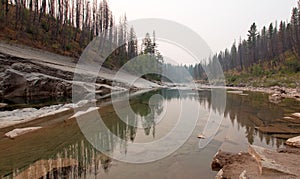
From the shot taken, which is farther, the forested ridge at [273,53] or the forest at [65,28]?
the forested ridge at [273,53]

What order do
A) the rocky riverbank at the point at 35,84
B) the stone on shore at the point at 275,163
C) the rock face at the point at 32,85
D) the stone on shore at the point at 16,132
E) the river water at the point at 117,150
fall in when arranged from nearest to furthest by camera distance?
1. the stone on shore at the point at 275,163
2. the river water at the point at 117,150
3. the stone on shore at the point at 16,132
4. the rocky riverbank at the point at 35,84
5. the rock face at the point at 32,85

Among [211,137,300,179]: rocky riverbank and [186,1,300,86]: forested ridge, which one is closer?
[211,137,300,179]: rocky riverbank

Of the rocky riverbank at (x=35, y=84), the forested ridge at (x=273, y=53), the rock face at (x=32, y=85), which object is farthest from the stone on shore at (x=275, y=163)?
the forested ridge at (x=273, y=53)

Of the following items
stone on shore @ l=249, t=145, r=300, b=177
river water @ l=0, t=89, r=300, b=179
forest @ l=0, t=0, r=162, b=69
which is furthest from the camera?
forest @ l=0, t=0, r=162, b=69

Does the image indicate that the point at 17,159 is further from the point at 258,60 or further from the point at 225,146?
the point at 258,60

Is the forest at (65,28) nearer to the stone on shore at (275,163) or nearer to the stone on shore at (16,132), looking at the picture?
the stone on shore at (16,132)

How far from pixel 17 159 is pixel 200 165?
17.0ft

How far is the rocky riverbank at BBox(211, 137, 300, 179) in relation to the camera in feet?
12.3

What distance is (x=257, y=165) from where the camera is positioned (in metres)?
4.44

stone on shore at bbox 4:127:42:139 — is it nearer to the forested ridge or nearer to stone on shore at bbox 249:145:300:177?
stone on shore at bbox 249:145:300:177

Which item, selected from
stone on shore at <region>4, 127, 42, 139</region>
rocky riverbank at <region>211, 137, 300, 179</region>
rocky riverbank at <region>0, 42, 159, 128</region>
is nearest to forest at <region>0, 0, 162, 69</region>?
rocky riverbank at <region>0, 42, 159, 128</region>

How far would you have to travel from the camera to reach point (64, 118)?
1123 cm

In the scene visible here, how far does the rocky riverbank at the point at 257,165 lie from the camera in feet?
12.3

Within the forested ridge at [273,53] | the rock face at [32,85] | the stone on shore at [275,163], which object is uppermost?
the forested ridge at [273,53]
